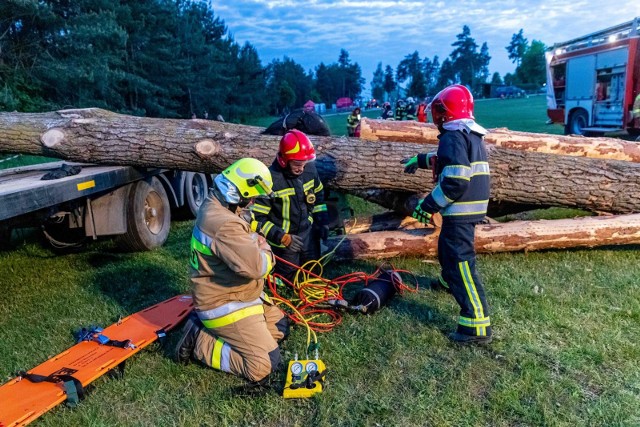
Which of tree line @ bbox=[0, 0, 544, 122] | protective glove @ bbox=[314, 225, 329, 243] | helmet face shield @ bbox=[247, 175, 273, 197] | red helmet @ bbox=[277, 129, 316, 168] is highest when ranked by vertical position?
tree line @ bbox=[0, 0, 544, 122]

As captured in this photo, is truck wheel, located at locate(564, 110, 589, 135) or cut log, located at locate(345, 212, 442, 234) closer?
cut log, located at locate(345, 212, 442, 234)

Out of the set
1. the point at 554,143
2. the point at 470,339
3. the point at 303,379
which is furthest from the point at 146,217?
the point at 554,143

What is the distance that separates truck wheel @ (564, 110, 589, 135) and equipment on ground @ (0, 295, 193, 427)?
640 inches

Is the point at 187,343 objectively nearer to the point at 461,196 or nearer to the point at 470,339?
the point at 470,339

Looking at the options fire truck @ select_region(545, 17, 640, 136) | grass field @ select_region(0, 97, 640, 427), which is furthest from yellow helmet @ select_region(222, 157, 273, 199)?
fire truck @ select_region(545, 17, 640, 136)

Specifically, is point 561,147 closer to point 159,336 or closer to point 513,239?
point 513,239

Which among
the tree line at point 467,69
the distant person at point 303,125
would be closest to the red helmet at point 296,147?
the distant person at point 303,125

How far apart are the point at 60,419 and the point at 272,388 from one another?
4.17 feet

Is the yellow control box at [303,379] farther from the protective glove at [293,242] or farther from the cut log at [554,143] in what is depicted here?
the cut log at [554,143]

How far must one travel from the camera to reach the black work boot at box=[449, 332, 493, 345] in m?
3.68

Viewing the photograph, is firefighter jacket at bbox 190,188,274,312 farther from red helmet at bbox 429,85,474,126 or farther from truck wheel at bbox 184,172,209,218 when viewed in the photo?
truck wheel at bbox 184,172,209,218

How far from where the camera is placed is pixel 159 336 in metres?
3.78

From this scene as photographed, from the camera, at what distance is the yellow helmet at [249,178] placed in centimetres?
309

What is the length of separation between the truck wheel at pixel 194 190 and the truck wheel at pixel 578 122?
13.6m
